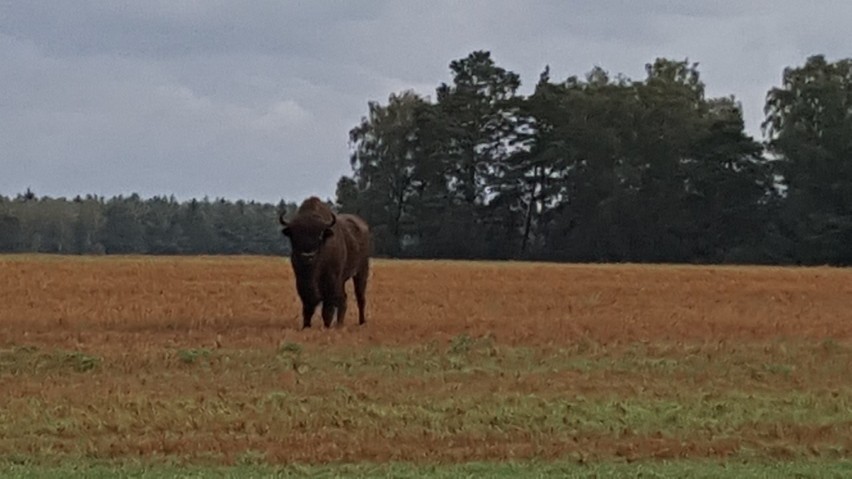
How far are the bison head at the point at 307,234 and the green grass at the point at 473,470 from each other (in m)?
13.5

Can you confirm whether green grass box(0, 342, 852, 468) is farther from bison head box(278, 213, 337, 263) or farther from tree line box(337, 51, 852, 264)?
tree line box(337, 51, 852, 264)

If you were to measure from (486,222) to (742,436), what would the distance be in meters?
71.9

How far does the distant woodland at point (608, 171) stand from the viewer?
245 feet

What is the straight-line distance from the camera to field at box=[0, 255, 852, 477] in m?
11.4

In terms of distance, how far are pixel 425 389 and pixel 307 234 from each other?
938 centimetres

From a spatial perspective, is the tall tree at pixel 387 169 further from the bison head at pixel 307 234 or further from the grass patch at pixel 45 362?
the grass patch at pixel 45 362

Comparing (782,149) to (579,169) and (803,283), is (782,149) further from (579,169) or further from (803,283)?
(803,283)

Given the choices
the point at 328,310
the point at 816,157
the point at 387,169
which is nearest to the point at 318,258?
the point at 328,310

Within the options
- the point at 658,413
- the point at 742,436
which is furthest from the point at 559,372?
the point at 742,436

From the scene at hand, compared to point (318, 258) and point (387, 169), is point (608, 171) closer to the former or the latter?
point (387, 169)

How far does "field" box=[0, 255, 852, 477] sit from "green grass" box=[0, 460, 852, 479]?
1.6 inches

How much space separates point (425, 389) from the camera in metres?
15.6

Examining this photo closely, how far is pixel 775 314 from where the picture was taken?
90.0 ft

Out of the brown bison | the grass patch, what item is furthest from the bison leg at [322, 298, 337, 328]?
the grass patch
